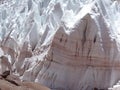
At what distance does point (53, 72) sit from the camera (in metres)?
8.50

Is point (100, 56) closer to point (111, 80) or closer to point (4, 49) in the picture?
point (111, 80)

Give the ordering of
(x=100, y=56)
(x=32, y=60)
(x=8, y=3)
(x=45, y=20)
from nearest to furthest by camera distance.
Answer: (x=100, y=56), (x=32, y=60), (x=45, y=20), (x=8, y=3)

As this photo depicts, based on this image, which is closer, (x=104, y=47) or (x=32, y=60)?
(x=104, y=47)

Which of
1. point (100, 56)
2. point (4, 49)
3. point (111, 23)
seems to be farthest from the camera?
point (4, 49)

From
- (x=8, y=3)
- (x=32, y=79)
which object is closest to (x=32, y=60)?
(x=32, y=79)

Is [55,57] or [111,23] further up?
[111,23]

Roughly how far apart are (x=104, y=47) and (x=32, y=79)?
184cm

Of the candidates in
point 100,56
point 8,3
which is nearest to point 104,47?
point 100,56

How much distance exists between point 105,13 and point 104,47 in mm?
987

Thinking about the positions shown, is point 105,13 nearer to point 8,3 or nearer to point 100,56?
point 100,56

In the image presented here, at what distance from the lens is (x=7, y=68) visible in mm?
Result: 10992

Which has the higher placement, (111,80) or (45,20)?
(45,20)

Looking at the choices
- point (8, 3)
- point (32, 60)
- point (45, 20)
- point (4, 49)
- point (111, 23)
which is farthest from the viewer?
point (8, 3)

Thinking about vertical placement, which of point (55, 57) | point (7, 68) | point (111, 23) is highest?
point (111, 23)
